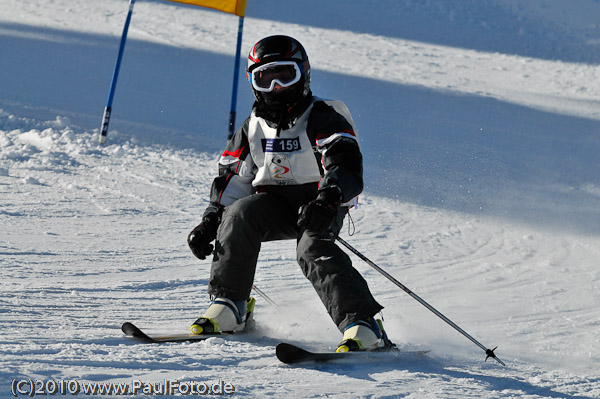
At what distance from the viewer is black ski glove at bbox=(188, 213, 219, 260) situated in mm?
3191

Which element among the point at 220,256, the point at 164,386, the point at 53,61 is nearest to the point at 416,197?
the point at 220,256

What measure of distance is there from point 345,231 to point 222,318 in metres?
2.35

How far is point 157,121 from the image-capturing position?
787cm

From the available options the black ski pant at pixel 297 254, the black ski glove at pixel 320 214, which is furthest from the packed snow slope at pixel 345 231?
the black ski glove at pixel 320 214

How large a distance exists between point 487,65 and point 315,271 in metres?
9.90

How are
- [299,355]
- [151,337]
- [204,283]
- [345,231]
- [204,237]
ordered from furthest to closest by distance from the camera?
[345,231] → [204,283] → [204,237] → [151,337] → [299,355]

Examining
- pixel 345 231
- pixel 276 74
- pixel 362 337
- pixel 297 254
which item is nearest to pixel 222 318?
pixel 297 254

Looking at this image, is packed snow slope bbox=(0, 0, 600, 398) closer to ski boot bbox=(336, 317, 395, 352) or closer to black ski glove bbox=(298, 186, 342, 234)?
ski boot bbox=(336, 317, 395, 352)

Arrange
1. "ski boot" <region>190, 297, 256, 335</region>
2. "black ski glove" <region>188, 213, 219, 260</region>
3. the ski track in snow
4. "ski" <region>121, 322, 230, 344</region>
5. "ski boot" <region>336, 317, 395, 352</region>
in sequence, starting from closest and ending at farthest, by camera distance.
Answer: the ski track in snow, "ski boot" <region>336, 317, 395, 352</region>, "ski" <region>121, 322, 230, 344</region>, "ski boot" <region>190, 297, 256, 335</region>, "black ski glove" <region>188, 213, 219, 260</region>

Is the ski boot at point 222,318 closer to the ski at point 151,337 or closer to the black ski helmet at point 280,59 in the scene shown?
the ski at point 151,337

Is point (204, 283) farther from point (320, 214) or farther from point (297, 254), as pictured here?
point (320, 214)

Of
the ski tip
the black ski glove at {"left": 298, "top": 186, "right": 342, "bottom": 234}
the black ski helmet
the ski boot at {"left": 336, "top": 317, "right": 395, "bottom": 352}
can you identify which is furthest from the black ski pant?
the black ski helmet

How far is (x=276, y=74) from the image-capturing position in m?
3.23

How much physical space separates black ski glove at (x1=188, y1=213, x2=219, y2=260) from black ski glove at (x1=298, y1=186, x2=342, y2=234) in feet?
1.72
